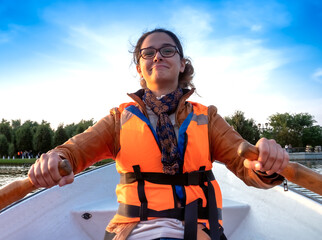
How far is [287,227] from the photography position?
2.75 m

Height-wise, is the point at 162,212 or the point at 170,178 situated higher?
the point at 170,178

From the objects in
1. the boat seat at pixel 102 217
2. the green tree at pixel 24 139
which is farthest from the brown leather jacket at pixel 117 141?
the green tree at pixel 24 139

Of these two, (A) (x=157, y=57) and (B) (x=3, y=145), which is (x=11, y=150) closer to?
(B) (x=3, y=145)

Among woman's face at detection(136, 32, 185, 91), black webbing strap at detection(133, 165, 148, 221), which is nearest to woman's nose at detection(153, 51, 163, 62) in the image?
woman's face at detection(136, 32, 185, 91)

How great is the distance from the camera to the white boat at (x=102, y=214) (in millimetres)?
2555

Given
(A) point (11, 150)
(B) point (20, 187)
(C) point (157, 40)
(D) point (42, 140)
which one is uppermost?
(D) point (42, 140)

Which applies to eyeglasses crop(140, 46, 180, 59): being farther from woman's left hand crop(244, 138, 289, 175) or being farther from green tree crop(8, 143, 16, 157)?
green tree crop(8, 143, 16, 157)

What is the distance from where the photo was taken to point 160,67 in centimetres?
195

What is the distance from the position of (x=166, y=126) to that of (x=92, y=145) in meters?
0.46

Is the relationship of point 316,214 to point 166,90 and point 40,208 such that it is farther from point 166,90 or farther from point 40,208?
point 40,208

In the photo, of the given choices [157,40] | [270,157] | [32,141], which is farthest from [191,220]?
[32,141]

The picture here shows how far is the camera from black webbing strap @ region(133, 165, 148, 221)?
1526 millimetres

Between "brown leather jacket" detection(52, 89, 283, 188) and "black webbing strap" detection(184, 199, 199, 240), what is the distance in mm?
314

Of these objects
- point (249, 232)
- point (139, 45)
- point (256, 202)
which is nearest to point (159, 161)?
point (139, 45)
